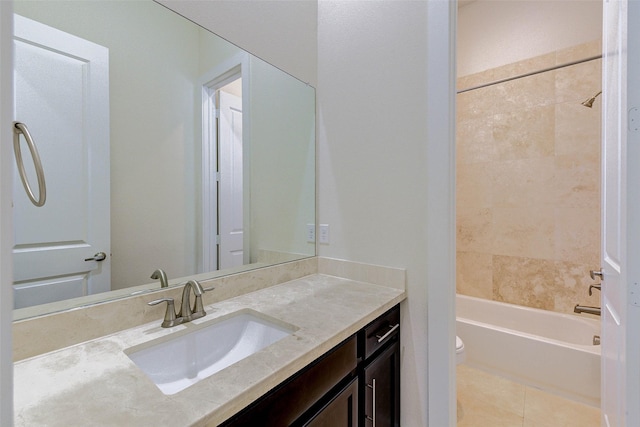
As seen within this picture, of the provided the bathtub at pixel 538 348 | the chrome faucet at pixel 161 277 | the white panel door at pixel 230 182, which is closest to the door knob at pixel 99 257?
the chrome faucet at pixel 161 277

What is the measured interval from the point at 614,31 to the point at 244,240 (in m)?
1.73

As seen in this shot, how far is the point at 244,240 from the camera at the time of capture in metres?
1.38

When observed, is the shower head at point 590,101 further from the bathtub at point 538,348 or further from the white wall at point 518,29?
the bathtub at point 538,348

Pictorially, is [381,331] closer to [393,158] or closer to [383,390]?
[383,390]

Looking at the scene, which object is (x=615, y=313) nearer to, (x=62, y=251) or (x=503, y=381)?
(x=503, y=381)

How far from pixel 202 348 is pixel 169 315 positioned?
156 mm

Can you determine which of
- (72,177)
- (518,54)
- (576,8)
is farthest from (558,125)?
(72,177)

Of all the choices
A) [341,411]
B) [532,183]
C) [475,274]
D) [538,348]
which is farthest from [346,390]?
[532,183]

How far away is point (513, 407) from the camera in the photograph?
172cm

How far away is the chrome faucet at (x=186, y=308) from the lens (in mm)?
949

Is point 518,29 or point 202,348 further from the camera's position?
point 518,29

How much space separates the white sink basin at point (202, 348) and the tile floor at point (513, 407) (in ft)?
4.45

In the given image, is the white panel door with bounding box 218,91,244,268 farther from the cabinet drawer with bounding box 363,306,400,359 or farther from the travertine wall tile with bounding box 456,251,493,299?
the travertine wall tile with bounding box 456,251,493,299

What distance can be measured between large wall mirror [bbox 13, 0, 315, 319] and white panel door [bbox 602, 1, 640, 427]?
4.35 ft
